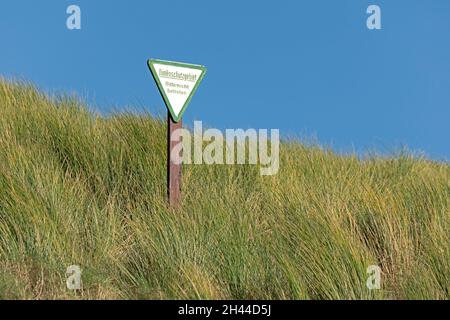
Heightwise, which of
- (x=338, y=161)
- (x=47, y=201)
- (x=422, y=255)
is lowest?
(x=422, y=255)

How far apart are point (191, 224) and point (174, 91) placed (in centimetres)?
167

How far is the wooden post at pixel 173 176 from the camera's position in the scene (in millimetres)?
6289

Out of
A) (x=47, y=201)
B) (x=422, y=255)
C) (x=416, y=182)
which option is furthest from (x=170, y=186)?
(x=416, y=182)

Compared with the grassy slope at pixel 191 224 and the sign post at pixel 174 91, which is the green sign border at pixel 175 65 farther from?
the grassy slope at pixel 191 224

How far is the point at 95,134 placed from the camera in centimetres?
741

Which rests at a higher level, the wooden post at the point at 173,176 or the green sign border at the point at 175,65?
the green sign border at the point at 175,65

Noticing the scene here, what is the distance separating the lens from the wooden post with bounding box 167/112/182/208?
6289 millimetres

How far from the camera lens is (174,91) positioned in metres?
6.62

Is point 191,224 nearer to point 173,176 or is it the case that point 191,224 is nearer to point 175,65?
point 173,176

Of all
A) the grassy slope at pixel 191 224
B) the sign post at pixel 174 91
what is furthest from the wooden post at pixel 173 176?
the grassy slope at pixel 191 224

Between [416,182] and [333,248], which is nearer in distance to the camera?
[333,248]
